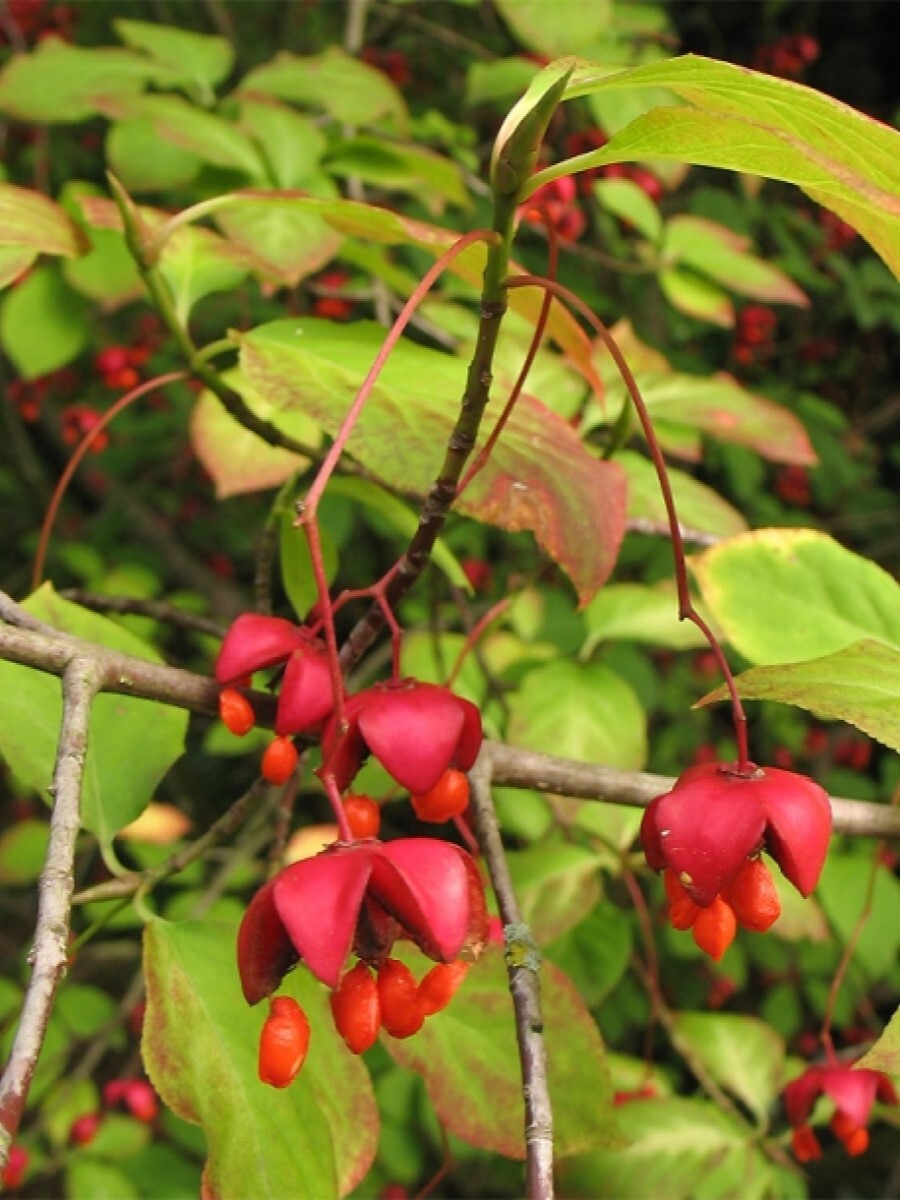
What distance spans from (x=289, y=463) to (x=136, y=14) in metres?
1.98

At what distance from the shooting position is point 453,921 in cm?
52

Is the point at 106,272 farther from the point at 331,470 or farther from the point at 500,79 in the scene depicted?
the point at 331,470

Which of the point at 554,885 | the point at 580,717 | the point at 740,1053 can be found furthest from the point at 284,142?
the point at 740,1053

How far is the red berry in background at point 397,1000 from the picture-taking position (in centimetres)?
55

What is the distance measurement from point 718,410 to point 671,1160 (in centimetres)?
75

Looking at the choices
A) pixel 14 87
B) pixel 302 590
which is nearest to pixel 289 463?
pixel 302 590

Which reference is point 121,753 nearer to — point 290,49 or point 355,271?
point 355,271

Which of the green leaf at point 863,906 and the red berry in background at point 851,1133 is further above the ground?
the red berry in background at point 851,1133

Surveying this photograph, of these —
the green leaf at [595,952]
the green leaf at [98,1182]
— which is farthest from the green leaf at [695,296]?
the green leaf at [98,1182]

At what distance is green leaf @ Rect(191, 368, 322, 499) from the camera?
45.9 inches

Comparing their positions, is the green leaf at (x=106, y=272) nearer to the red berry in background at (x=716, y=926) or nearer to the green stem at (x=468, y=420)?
the green stem at (x=468, y=420)

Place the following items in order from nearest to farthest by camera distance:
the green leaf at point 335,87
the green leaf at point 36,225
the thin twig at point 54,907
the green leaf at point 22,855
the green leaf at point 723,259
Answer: the thin twig at point 54,907
the green leaf at point 36,225
the green leaf at point 335,87
the green leaf at point 723,259
the green leaf at point 22,855

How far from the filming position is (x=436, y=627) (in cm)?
130

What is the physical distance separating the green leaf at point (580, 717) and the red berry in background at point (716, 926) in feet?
1.83
